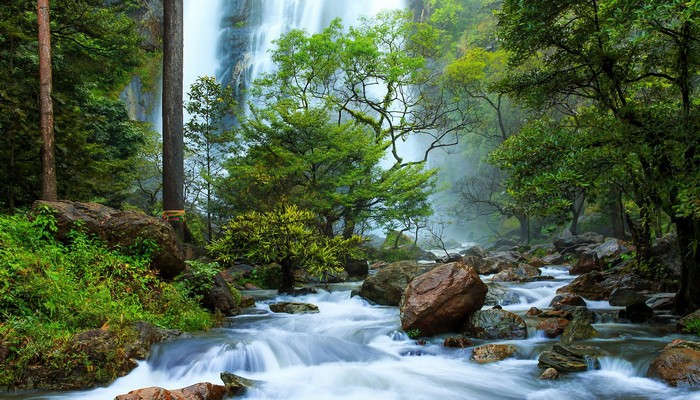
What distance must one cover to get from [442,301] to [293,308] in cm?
351

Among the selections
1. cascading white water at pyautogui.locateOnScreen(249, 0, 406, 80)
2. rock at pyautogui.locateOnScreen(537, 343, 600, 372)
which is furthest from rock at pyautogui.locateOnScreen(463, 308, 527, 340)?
cascading white water at pyautogui.locateOnScreen(249, 0, 406, 80)

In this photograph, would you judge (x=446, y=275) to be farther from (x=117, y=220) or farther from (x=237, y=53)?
(x=237, y=53)

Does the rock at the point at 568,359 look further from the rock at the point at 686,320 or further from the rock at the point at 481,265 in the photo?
the rock at the point at 481,265

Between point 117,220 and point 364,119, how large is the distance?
50.0ft

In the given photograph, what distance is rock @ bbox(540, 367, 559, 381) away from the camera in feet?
19.6

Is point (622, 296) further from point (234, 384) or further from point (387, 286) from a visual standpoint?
point (234, 384)

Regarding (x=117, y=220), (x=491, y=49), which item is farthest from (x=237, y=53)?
(x=117, y=220)

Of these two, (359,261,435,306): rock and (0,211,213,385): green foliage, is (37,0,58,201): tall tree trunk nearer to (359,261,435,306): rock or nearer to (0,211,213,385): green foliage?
(0,211,213,385): green foliage

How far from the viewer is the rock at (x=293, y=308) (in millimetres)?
9797

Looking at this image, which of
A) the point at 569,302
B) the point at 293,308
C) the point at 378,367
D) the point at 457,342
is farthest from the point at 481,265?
the point at 378,367

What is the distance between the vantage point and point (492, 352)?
694 centimetres

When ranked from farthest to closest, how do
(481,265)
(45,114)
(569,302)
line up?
(481,265) < (569,302) < (45,114)

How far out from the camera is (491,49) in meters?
39.6

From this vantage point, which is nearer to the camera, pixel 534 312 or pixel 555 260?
pixel 534 312
